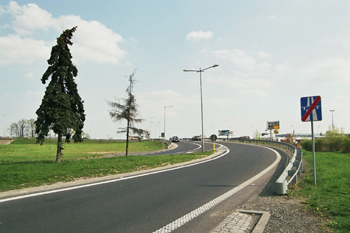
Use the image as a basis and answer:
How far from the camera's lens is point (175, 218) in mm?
5793

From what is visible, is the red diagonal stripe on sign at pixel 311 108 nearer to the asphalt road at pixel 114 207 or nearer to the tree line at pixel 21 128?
the asphalt road at pixel 114 207

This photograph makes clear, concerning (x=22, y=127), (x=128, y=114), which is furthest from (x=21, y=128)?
(x=128, y=114)

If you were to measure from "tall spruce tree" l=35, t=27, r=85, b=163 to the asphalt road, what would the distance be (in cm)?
1062

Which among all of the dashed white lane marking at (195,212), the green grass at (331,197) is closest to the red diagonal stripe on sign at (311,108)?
the green grass at (331,197)

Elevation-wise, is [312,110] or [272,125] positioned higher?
[272,125]

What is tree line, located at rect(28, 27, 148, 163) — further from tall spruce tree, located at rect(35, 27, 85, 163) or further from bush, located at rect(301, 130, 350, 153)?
bush, located at rect(301, 130, 350, 153)

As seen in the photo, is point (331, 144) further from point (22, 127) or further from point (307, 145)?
point (22, 127)

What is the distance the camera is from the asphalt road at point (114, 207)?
17.2 ft

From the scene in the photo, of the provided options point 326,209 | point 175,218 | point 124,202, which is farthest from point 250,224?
point 124,202

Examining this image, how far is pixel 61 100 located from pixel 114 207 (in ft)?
46.4

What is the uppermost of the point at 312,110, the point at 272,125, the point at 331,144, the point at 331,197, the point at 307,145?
the point at 272,125

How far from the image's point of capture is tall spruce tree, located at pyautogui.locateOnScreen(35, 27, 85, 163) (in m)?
18.6

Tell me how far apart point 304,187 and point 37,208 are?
25.5 feet

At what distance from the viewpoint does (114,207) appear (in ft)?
21.6
